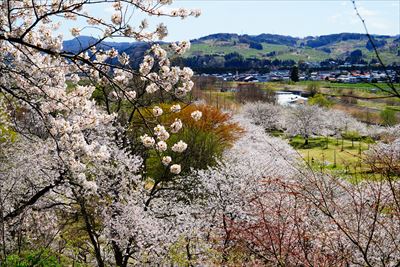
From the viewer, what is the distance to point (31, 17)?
715cm

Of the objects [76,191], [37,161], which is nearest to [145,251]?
[76,191]

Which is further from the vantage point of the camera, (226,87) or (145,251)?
(226,87)

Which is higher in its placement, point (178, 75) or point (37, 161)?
point (178, 75)

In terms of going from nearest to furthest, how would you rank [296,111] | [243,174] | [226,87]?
[243,174] < [296,111] < [226,87]

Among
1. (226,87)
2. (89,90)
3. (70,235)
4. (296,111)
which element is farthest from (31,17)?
(226,87)

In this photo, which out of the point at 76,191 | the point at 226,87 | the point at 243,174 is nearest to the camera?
the point at 76,191

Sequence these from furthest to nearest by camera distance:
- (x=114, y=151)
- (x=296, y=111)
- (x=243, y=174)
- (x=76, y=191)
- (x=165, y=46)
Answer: (x=296, y=111) → (x=243, y=174) → (x=114, y=151) → (x=76, y=191) → (x=165, y=46)

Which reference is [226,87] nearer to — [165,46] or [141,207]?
[141,207]

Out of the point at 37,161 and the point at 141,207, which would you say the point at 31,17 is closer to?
the point at 37,161

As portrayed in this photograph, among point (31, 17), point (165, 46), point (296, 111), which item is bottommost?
point (296, 111)

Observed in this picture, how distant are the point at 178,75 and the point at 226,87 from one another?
130 m

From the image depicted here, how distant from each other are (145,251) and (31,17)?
11.8m

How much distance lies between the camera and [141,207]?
1717 centimetres

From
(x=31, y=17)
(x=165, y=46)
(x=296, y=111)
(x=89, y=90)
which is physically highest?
(x=31, y=17)
